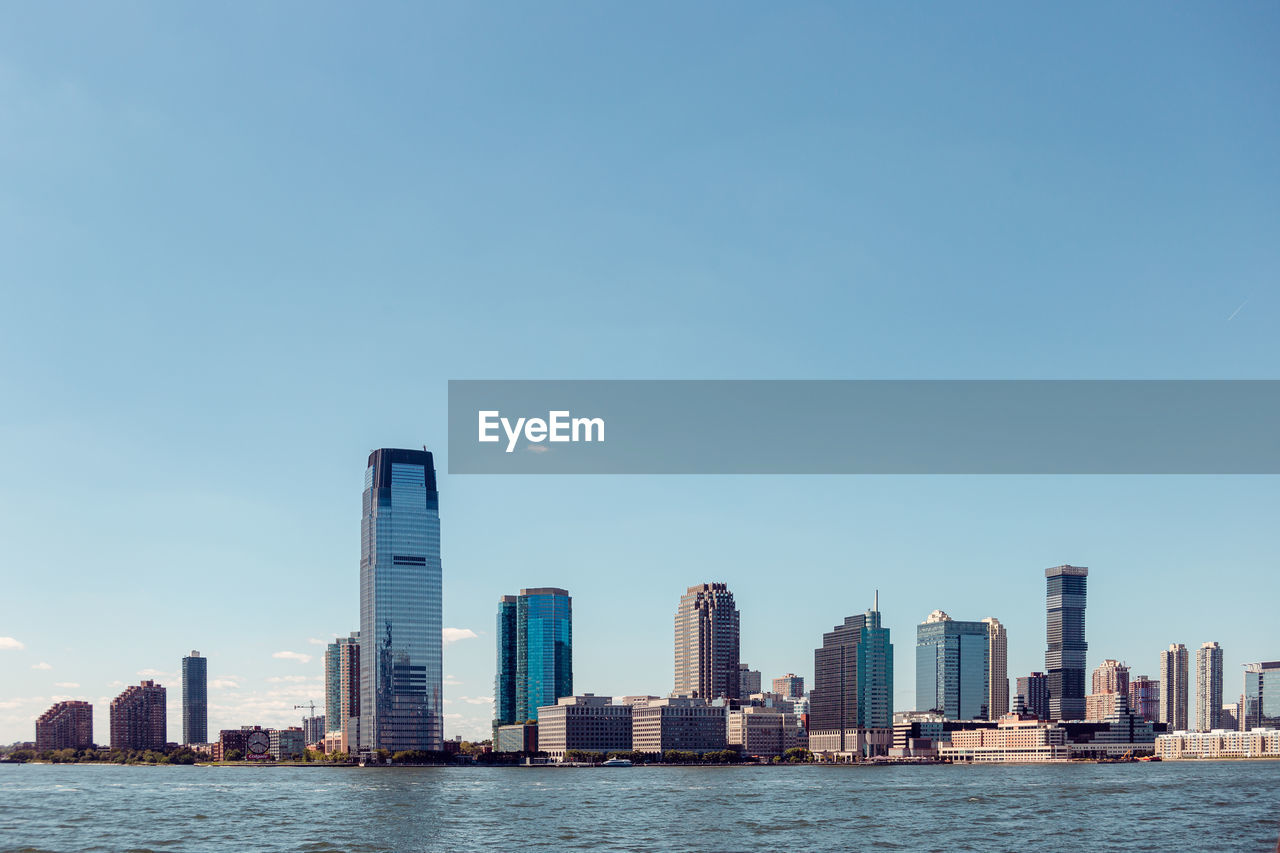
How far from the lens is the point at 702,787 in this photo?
553 feet

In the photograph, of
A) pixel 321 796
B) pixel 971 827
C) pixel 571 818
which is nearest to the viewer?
pixel 971 827

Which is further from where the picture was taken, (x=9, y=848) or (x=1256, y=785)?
(x=1256, y=785)

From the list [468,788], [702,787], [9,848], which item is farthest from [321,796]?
[9,848]

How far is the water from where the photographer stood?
264 ft

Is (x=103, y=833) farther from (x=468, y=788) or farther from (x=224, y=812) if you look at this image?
(x=468, y=788)

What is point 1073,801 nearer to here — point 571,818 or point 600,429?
point 571,818

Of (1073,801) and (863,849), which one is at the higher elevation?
(863,849)

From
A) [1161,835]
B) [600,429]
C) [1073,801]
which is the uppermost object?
[600,429]

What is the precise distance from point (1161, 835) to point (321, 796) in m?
96.7

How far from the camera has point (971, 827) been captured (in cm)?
9081

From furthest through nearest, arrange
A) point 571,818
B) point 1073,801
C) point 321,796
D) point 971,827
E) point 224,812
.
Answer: point 321,796
point 1073,801
point 224,812
point 571,818
point 971,827

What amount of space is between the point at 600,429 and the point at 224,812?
257 ft

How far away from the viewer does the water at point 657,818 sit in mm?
80562

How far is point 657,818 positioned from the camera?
345ft
